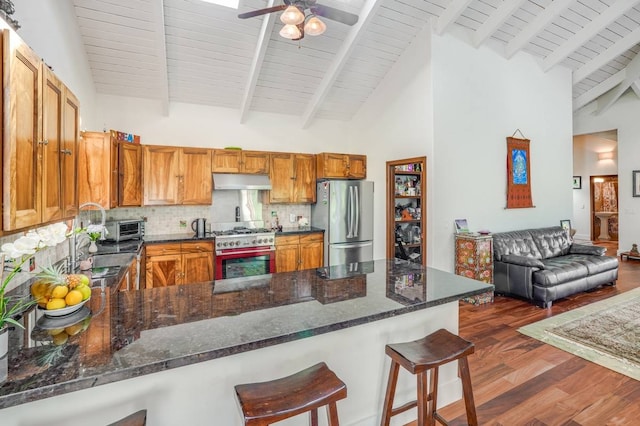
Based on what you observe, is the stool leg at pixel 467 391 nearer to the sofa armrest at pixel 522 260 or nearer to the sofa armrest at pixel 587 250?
the sofa armrest at pixel 522 260

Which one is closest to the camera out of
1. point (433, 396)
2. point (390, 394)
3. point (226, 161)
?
point (390, 394)

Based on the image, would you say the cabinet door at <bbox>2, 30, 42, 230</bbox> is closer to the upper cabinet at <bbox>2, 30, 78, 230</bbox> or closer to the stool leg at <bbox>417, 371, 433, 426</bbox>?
the upper cabinet at <bbox>2, 30, 78, 230</bbox>

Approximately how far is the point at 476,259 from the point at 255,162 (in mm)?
3526

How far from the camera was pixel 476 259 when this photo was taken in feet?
14.4

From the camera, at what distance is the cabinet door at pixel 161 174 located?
443 cm

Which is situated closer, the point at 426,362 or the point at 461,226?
the point at 426,362

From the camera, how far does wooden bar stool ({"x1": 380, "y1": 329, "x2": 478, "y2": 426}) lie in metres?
1.61

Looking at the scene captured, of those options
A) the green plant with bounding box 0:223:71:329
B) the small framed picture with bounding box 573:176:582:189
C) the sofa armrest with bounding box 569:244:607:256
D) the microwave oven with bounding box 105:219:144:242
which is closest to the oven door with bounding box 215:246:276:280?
the microwave oven with bounding box 105:219:144:242

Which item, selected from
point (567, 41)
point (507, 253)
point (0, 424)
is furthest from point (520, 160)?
point (0, 424)

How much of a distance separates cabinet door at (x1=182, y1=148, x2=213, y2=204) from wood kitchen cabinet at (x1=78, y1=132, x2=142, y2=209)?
71 centimetres

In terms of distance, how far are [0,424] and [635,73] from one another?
9.57 m

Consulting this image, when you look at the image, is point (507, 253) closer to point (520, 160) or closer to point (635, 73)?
point (520, 160)

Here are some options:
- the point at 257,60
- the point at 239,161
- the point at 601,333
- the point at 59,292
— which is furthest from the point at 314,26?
the point at 601,333

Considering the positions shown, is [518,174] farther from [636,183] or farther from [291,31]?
[291,31]
